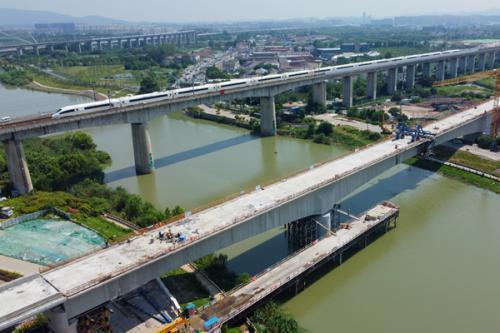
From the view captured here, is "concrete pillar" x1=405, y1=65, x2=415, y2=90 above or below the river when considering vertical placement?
above

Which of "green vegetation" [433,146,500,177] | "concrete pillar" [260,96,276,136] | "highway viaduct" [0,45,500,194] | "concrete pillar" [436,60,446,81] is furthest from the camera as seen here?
"concrete pillar" [436,60,446,81]

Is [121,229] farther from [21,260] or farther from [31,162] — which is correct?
[31,162]

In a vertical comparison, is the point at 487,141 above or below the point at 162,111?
below

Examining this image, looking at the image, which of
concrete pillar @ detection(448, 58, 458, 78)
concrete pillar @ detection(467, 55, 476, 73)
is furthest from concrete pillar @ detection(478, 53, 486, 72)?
concrete pillar @ detection(448, 58, 458, 78)

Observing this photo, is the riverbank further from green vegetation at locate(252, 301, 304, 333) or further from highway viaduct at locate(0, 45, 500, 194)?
green vegetation at locate(252, 301, 304, 333)

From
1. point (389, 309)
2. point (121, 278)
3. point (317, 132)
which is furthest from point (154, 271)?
point (317, 132)

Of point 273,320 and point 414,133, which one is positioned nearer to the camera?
point 273,320

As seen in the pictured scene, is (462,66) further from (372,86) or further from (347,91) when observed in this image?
(347,91)

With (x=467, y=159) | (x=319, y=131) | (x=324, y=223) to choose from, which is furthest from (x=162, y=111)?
(x=467, y=159)
